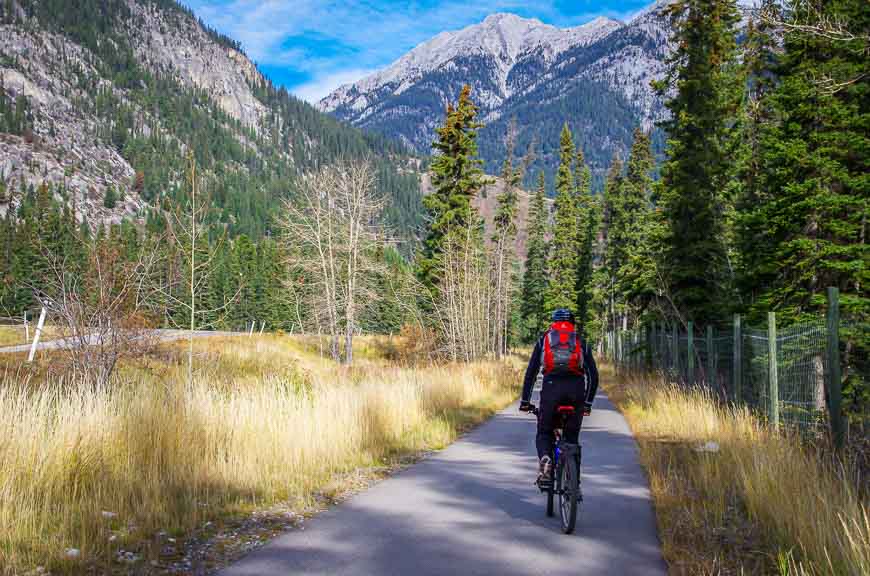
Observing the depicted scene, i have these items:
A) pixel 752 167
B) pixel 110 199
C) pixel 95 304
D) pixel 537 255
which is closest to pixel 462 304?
pixel 752 167

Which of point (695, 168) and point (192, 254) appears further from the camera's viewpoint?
point (695, 168)

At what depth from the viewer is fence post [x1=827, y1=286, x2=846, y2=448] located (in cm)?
706

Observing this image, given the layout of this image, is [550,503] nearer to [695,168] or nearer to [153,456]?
[153,456]

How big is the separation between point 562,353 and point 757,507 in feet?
7.17

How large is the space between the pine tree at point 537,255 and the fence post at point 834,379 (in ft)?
213

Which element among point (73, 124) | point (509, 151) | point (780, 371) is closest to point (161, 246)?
point (780, 371)

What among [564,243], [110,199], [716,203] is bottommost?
[716,203]

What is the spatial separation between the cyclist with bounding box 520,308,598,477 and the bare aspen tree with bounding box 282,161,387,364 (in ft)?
70.1

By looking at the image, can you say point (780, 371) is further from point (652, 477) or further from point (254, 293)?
point (254, 293)

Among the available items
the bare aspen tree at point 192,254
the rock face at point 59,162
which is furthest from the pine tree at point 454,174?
the rock face at point 59,162

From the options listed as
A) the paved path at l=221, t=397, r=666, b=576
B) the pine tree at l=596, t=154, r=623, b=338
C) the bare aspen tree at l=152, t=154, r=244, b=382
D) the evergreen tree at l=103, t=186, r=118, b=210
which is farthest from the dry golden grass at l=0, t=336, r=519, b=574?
the evergreen tree at l=103, t=186, r=118, b=210

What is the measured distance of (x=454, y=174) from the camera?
37.7 m

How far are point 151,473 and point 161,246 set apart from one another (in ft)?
26.8

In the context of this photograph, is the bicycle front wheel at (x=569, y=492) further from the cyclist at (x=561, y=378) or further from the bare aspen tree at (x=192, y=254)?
the bare aspen tree at (x=192, y=254)
